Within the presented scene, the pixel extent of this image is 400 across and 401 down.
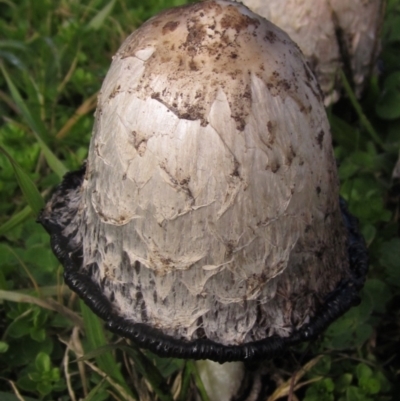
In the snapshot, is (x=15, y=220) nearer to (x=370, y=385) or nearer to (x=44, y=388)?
(x=44, y=388)

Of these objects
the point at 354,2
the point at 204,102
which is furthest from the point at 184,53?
the point at 354,2

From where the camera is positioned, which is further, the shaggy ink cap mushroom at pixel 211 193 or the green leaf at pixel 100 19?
the green leaf at pixel 100 19

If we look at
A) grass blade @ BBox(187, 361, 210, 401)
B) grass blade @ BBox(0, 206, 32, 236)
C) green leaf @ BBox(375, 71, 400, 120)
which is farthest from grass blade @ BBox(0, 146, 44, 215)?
green leaf @ BBox(375, 71, 400, 120)

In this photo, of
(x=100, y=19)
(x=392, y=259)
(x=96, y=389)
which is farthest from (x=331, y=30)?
(x=96, y=389)

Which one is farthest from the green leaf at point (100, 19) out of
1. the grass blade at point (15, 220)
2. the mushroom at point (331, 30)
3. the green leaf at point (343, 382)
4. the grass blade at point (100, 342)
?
the green leaf at point (343, 382)

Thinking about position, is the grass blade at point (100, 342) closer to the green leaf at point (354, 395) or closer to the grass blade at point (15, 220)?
the grass blade at point (15, 220)

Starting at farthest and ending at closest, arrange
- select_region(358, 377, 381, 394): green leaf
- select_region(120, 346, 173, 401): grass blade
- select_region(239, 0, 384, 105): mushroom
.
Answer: select_region(239, 0, 384, 105): mushroom < select_region(358, 377, 381, 394): green leaf < select_region(120, 346, 173, 401): grass blade

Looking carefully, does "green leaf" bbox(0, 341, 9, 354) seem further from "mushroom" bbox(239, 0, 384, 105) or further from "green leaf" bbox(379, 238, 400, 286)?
"mushroom" bbox(239, 0, 384, 105)
